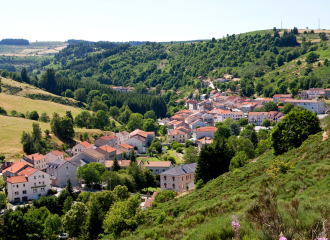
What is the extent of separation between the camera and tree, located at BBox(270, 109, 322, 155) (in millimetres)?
30438

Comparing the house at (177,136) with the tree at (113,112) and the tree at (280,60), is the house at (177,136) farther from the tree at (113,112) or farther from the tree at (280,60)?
the tree at (280,60)

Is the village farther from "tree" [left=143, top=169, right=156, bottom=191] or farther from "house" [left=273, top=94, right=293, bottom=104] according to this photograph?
"tree" [left=143, top=169, right=156, bottom=191]

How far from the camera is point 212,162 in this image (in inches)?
1483

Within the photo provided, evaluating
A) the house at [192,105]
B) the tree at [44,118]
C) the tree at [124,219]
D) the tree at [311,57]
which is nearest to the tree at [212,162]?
the tree at [124,219]

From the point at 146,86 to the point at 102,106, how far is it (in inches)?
2977

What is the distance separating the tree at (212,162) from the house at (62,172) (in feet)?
89.3

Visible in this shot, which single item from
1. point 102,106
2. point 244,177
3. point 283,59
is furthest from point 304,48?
point 244,177

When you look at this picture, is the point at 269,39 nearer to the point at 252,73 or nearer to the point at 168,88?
the point at 252,73

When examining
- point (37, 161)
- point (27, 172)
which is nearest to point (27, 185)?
point (27, 172)

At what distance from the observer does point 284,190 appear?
45.2 ft

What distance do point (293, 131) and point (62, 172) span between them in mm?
39878

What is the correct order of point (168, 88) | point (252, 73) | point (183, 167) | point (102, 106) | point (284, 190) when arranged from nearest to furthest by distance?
point (284, 190), point (183, 167), point (102, 106), point (252, 73), point (168, 88)

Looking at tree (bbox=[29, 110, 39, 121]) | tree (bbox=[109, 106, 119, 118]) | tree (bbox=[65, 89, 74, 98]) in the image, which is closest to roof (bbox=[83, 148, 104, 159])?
tree (bbox=[29, 110, 39, 121])

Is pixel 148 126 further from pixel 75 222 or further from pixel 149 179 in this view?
pixel 75 222
